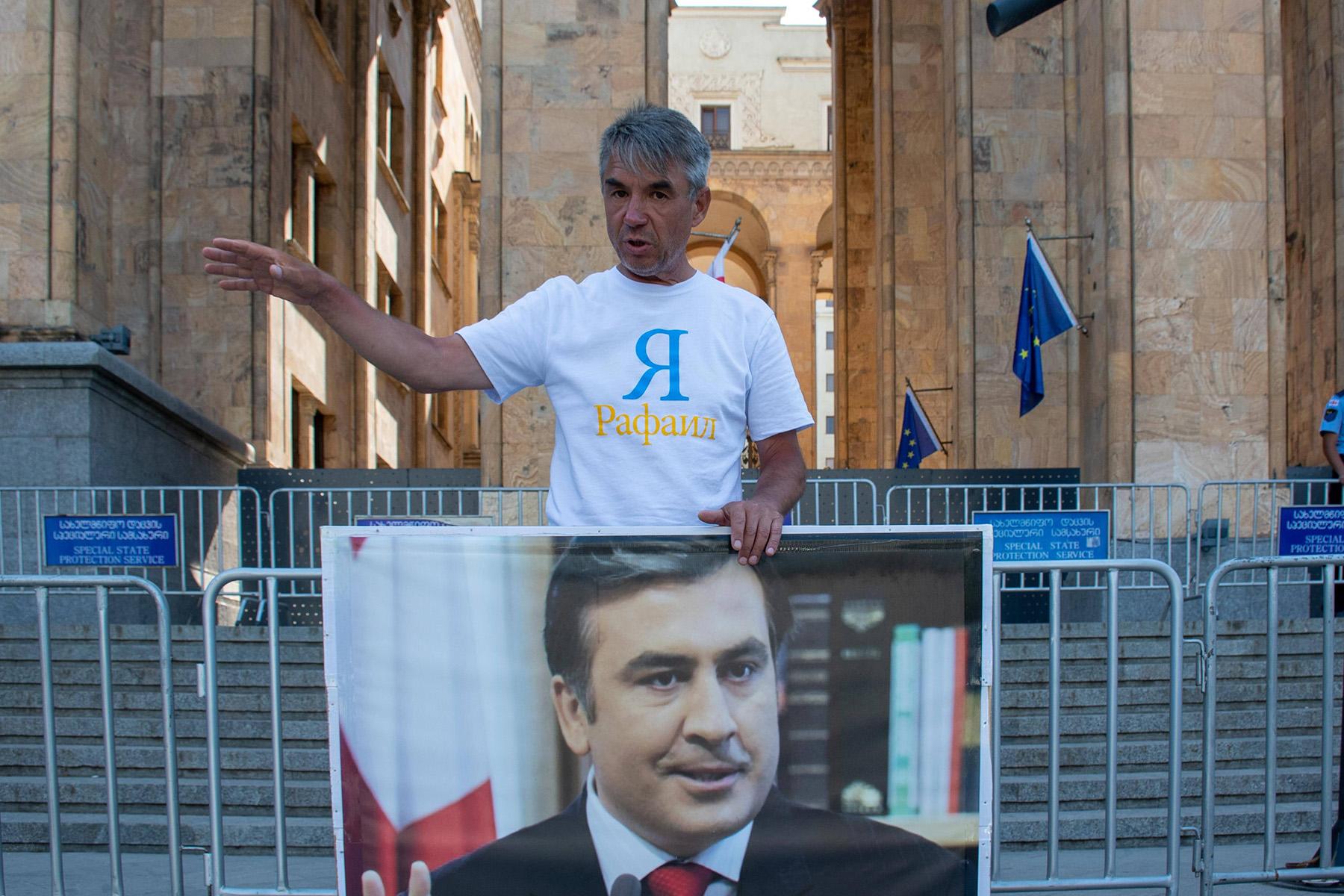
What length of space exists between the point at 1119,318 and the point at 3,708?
1046 centimetres

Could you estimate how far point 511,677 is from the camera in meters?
3.88

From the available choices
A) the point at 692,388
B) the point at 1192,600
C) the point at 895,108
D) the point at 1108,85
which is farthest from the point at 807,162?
the point at 692,388

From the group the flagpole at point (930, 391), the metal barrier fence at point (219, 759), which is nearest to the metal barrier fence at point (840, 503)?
the flagpole at point (930, 391)

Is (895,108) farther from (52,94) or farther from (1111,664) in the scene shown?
(1111,664)

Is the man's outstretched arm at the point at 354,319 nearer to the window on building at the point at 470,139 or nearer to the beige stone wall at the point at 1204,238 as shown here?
the beige stone wall at the point at 1204,238

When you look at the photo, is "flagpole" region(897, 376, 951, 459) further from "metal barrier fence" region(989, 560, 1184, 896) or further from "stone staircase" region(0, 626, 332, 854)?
"metal barrier fence" region(989, 560, 1184, 896)

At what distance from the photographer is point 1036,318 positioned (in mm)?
16188

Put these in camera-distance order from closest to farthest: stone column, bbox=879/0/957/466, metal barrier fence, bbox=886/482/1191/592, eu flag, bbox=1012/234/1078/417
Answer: metal barrier fence, bbox=886/482/1191/592 < eu flag, bbox=1012/234/1078/417 < stone column, bbox=879/0/957/466

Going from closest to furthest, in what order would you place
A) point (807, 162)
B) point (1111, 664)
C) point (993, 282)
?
point (1111, 664) → point (993, 282) → point (807, 162)

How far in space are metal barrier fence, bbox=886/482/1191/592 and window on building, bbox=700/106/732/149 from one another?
2158 inches

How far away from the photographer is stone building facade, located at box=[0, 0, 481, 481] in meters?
13.9

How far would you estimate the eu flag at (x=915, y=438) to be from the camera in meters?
19.9

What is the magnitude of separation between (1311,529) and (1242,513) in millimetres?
3082

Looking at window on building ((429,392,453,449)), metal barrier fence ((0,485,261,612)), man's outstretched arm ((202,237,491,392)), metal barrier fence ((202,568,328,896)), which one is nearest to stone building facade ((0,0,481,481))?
metal barrier fence ((0,485,261,612))
